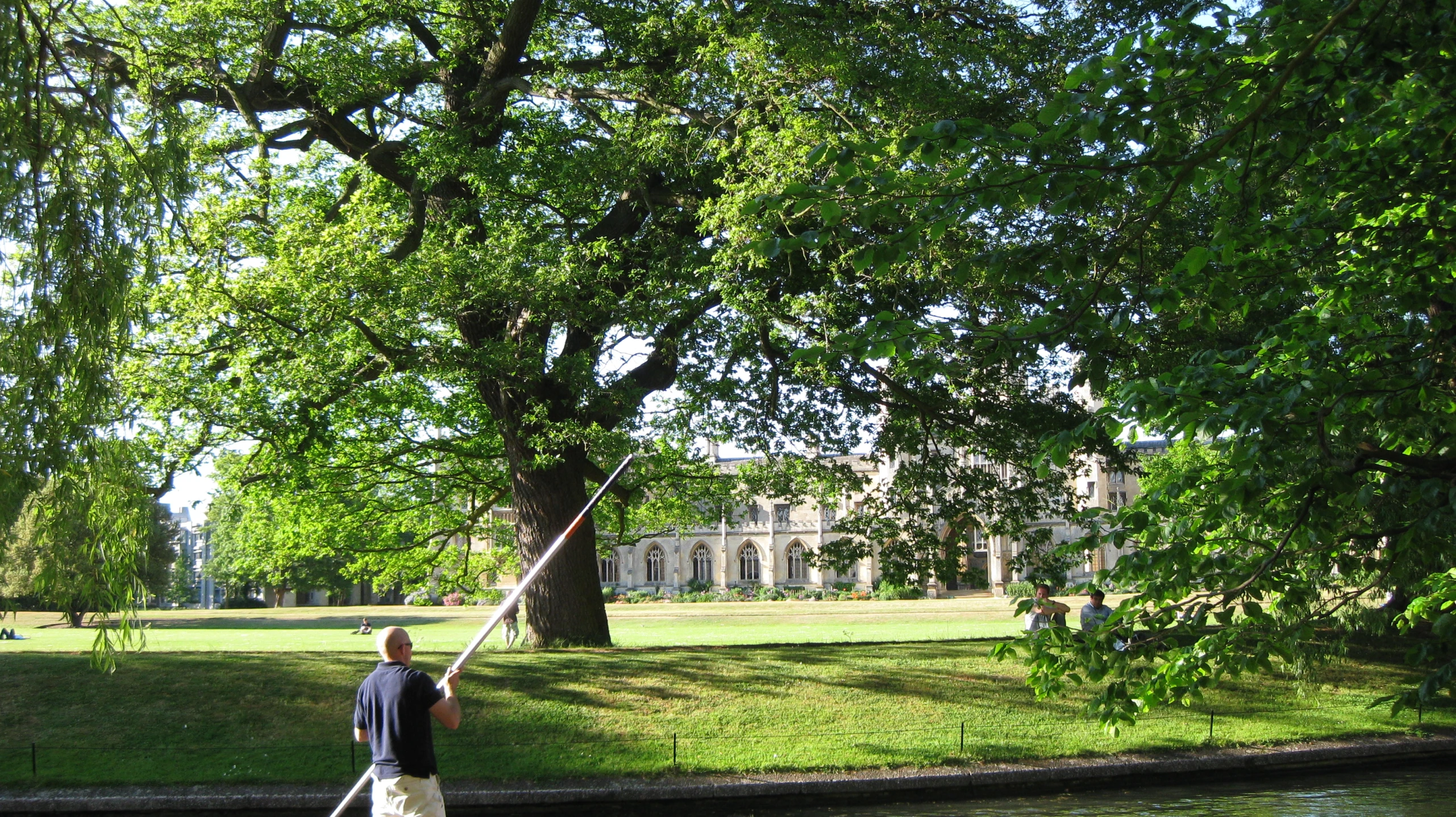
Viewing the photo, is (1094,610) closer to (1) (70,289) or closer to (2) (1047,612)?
(2) (1047,612)

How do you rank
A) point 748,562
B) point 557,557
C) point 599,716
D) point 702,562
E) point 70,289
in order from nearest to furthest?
1. point 70,289
2. point 599,716
3. point 557,557
4. point 748,562
5. point 702,562

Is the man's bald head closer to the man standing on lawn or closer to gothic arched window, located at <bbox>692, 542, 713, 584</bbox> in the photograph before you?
the man standing on lawn

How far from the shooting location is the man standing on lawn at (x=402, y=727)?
634cm

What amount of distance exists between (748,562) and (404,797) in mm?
81180

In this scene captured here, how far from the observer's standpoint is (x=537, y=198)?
706 inches

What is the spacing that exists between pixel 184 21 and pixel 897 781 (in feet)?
44.0

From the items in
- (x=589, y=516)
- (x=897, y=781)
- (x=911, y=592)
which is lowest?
(x=897, y=781)

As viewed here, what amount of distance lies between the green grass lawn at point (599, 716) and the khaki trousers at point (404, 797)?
572cm

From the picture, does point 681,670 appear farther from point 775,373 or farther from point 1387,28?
point 1387,28

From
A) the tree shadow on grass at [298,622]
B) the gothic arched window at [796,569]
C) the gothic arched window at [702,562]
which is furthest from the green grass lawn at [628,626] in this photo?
the gothic arched window at [702,562]

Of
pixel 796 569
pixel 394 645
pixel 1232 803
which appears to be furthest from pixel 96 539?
pixel 796 569

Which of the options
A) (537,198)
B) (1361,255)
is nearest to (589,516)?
(537,198)

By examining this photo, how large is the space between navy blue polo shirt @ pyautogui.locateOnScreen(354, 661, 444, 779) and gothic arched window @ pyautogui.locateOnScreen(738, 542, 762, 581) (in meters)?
80.3

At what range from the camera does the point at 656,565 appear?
88188 millimetres
